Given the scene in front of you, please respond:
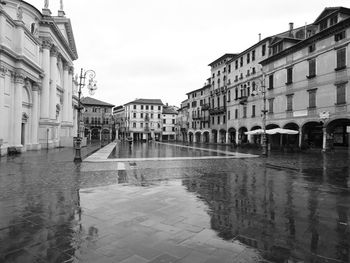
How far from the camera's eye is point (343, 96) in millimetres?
23562

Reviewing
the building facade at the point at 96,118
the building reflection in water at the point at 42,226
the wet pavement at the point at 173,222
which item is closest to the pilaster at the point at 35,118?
the wet pavement at the point at 173,222

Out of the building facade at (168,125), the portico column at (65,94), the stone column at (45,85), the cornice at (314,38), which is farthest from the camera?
the building facade at (168,125)

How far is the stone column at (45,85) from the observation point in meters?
29.0

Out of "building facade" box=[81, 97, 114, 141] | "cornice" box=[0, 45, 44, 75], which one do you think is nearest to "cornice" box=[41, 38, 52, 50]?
"cornice" box=[0, 45, 44, 75]

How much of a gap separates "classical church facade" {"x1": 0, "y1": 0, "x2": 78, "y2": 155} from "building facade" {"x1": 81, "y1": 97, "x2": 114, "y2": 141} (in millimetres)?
46752

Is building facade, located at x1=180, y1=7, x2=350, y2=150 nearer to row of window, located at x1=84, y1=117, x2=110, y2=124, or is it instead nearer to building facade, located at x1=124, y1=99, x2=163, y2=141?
row of window, located at x1=84, y1=117, x2=110, y2=124

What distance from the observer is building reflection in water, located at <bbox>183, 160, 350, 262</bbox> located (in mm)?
3639

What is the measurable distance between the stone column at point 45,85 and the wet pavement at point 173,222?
23.2 meters

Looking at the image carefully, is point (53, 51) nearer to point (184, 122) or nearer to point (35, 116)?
point (35, 116)

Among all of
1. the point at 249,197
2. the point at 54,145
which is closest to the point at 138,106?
the point at 54,145

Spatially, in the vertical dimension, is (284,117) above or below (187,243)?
above

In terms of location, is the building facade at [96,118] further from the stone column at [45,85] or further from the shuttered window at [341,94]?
the shuttered window at [341,94]

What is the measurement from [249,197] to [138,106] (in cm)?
9154

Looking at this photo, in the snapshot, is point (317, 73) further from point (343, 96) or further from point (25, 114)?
point (25, 114)
